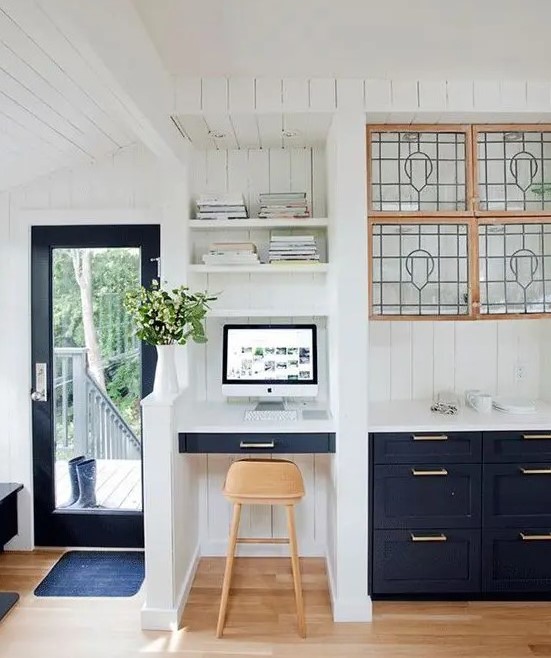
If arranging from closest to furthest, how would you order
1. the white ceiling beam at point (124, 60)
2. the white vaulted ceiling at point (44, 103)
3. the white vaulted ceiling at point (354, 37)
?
1. the white ceiling beam at point (124, 60)
2. the white vaulted ceiling at point (44, 103)
3. the white vaulted ceiling at point (354, 37)

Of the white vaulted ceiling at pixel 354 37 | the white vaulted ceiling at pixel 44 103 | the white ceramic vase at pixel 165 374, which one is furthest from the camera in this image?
the white ceramic vase at pixel 165 374

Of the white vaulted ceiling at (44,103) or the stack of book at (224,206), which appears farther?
the stack of book at (224,206)

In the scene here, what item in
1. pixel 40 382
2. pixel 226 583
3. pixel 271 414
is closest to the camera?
pixel 226 583

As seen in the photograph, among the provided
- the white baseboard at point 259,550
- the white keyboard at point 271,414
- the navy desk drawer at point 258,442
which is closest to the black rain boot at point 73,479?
the white baseboard at point 259,550

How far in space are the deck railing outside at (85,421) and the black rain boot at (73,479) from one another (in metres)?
0.04

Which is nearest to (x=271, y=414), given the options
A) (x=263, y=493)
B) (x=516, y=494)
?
(x=263, y=493)

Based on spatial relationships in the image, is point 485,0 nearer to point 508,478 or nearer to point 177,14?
point 177,14

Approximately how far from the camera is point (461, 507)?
252 centimetres

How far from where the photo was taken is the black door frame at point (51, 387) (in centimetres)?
304

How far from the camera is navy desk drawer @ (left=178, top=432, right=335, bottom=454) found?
250cm

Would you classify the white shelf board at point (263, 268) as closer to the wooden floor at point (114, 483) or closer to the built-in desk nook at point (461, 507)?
the built-in desk nook at point (461, 507)

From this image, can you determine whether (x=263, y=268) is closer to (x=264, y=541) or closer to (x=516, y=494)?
(x=264, y=541)

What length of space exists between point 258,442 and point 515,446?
1.27 metres

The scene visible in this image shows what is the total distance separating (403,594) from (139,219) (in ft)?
8.23
